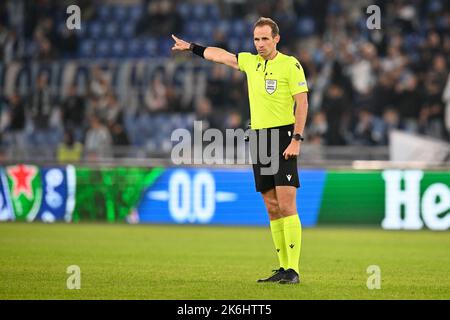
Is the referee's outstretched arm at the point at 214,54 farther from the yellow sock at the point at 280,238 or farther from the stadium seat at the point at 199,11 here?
the stadium seat at the point at 199,11

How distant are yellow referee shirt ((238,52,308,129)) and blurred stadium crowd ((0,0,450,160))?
10419 millimetres

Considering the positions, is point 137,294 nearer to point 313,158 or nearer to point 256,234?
point 256,234

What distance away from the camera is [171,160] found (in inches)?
741

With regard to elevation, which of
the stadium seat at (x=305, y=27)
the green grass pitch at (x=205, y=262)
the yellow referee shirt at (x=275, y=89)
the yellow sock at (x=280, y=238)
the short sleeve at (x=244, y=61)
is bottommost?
the green grass pitch at (x=205, y=262)

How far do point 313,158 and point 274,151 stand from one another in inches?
401

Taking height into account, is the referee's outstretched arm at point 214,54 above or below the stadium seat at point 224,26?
below

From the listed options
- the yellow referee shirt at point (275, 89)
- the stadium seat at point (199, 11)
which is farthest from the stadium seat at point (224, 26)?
the yellow referee shirt at point (275, 89)

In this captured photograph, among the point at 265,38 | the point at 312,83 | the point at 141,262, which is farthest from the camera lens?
the point at 312,83

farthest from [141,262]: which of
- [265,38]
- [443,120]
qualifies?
[443,120]

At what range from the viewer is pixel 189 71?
75.9 feet

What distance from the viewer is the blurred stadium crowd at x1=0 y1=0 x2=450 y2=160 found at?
20.8m

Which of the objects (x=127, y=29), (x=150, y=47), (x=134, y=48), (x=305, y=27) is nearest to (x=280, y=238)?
(x=305, y=27)

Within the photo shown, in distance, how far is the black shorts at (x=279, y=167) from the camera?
9.72 metres

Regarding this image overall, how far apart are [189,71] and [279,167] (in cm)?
1362
